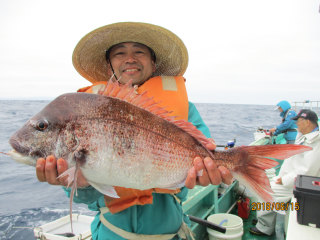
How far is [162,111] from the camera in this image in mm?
1738

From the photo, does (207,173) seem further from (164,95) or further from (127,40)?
(127,40)

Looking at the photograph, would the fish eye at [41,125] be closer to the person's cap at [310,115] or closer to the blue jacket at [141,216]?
the blue jacket at [141,216]

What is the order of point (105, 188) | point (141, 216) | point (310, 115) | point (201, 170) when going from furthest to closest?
point (310, 115)
point (141, 216)
point (201, 170)
point (105, 188)

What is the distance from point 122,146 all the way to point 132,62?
3.79 feet

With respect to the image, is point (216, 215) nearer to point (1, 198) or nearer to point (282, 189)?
point (282, 189)

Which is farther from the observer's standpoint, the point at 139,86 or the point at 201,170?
the point at 139,86

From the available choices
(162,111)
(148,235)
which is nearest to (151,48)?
(162,111)

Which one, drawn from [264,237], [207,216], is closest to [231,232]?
[207,216]

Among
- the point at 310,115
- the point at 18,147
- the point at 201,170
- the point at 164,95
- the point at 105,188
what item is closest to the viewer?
the point at 18,147

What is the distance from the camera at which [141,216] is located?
2.00 meters

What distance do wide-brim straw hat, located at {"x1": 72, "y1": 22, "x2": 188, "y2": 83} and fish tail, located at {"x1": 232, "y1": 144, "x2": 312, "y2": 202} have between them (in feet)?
4.89

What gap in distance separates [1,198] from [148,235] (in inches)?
290

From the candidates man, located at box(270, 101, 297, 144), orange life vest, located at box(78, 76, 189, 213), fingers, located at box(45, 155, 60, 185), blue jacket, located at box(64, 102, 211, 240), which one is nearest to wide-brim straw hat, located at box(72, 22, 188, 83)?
orange life vest, located at box(78, 76, 189, 213)

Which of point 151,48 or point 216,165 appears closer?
point 216,165
